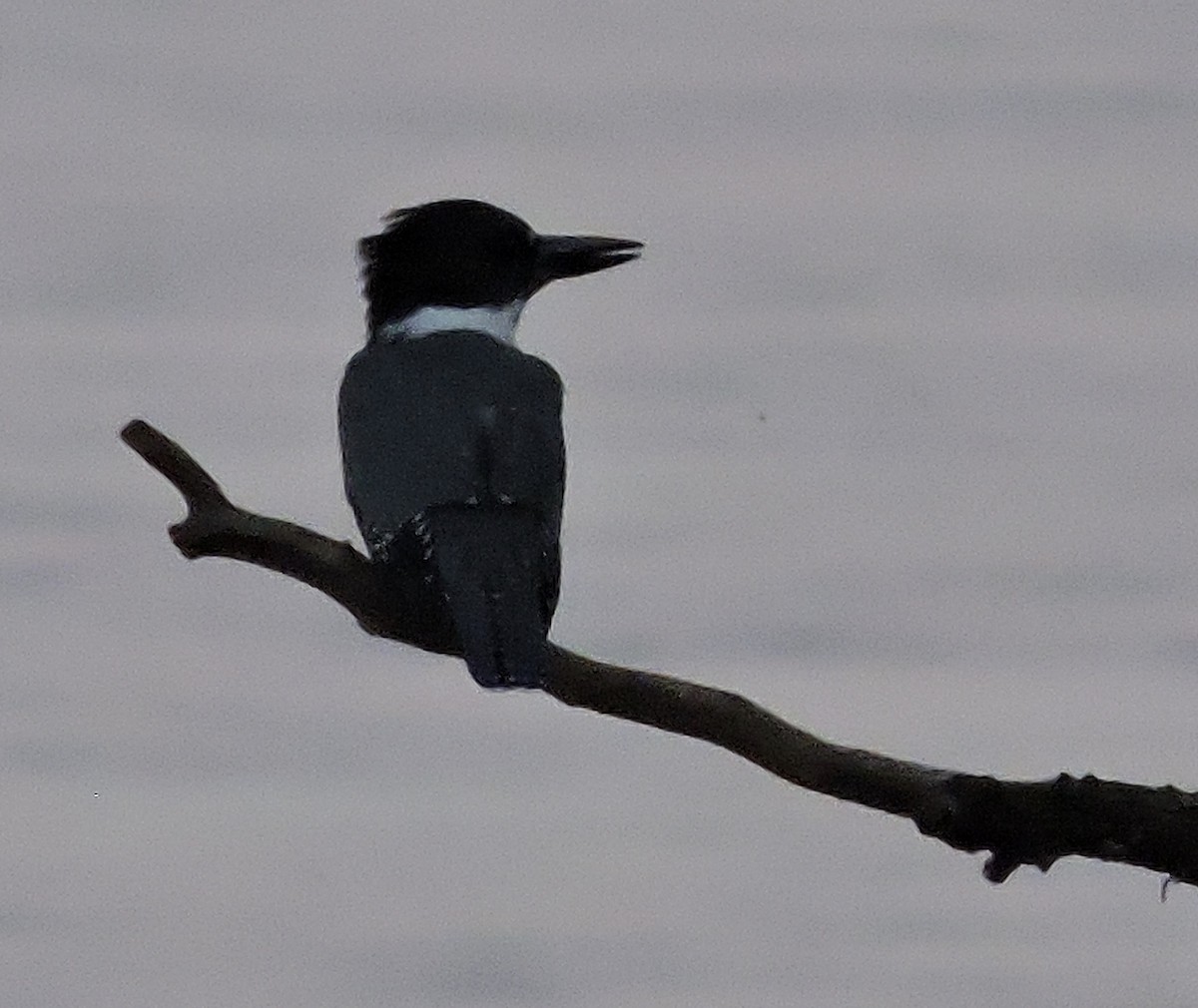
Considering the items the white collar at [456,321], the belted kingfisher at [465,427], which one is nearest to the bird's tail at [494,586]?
the belted kingfisher at [465,427]

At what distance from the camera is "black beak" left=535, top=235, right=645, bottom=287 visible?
174 inches

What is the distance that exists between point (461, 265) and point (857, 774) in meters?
1.75

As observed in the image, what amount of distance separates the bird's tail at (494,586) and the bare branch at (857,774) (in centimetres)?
8

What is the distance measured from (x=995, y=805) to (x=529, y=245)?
6.05 feet

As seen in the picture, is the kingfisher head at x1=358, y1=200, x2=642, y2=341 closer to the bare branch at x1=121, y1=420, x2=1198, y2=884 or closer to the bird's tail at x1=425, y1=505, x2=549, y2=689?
the bird's tail at x1=425, y1=505, x2=549, y2=689

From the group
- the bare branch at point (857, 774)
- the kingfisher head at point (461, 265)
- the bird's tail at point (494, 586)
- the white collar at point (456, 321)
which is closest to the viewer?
the bare branch at point (857, 774)

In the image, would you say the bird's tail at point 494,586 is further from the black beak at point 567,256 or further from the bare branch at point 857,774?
the black beak at point 567,256

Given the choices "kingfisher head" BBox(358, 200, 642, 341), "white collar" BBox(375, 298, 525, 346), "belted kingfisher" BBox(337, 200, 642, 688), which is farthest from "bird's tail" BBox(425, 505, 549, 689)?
"kingfisher head" BBox(358, 200, 642, 341)

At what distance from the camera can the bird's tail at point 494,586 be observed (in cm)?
309

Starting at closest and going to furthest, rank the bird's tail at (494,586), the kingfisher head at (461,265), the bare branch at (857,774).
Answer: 1. the bare branch at (857,774)
2. the bird's tail at (494,586)
3. the kingfisher head at (461,265)

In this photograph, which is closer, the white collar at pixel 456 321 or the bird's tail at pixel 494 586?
the bird's tail at pixel 494 586

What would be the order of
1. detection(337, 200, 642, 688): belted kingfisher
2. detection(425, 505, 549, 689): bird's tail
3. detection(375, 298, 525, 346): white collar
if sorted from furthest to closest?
detection(375, 298, 525, 346): white collar, detection(337, 200, 642, 688): belted kingfisher, detection(425, 505, 549, 689): bird's tail

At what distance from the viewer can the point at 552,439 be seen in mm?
3738

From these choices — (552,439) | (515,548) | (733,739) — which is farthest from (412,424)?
(733,739)
